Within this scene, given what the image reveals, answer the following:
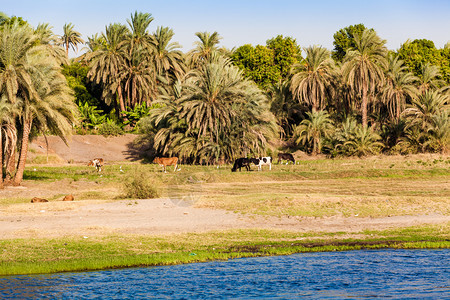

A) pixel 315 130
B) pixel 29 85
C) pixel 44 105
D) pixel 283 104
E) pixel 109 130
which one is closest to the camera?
pixel 29 85

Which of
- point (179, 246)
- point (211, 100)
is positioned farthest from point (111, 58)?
point (179, 246)

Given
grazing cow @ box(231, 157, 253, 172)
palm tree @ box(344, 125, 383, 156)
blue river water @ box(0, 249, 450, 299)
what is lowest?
blue river water @ box(0, 249, 450, 299)

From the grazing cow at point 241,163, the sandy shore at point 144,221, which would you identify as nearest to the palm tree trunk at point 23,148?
the sandy shore at point 144,221

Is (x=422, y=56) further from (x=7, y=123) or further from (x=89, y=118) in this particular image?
(x=7, y=123)

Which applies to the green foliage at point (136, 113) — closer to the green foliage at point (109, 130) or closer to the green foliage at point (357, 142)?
the green foliage at point (109, 130)

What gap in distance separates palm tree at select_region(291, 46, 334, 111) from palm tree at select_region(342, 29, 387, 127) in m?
3.50

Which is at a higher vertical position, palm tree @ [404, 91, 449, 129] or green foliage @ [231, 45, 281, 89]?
green foliage @ [231, 45, 281, 89]

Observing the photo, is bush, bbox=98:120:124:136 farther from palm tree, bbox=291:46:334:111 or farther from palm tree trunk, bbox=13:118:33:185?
palm tree trunk, bbox=13:118:33:185

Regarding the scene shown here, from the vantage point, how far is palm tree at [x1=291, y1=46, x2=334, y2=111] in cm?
6350

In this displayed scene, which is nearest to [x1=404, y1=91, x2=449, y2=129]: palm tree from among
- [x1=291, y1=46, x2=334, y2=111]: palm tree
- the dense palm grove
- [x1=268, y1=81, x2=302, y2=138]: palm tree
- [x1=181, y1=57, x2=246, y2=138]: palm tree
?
the dense palm grove

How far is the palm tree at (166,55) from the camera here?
7340cm

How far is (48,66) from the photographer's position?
36094 mm

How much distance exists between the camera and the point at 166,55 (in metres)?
74.6

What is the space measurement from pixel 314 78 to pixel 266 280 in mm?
50369
